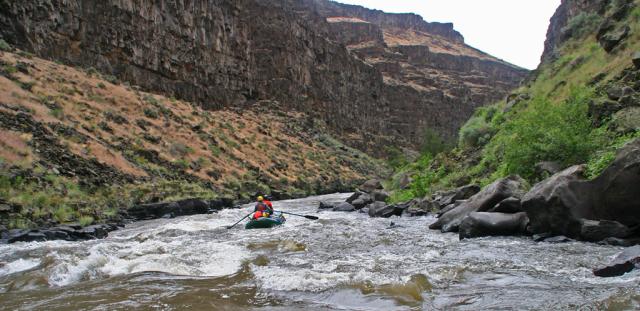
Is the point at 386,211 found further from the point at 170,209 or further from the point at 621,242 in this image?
the point at 621,242

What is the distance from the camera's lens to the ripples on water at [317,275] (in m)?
6.18

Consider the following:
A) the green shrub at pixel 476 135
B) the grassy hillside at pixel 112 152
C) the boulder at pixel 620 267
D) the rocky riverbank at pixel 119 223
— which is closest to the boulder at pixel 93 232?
the rocky riverbank at pixel 119 223

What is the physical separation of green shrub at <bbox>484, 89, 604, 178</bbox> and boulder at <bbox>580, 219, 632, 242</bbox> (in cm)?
357

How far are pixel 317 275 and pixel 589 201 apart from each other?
562 centimetres

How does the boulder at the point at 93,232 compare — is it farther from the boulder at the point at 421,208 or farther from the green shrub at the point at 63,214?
the boulder at the point at 421,208

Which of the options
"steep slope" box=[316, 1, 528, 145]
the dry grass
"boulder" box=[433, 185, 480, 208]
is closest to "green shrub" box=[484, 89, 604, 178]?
"boulder" box=[433, 185, 480, 208]

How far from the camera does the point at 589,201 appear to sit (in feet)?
30.5

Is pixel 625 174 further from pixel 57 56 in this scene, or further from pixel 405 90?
pixel 405 90

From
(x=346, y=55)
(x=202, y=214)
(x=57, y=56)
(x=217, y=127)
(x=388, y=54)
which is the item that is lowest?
(x=202, y=214)

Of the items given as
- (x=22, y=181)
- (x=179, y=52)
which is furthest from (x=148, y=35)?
(x=22, y=181)

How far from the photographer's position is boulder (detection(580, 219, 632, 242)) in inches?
344

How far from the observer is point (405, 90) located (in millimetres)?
106562

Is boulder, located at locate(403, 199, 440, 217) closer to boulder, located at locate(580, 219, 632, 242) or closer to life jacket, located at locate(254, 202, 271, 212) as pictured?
life jacket, located at locate(254, 202, 271, 212)

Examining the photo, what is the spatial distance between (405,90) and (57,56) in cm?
7993
